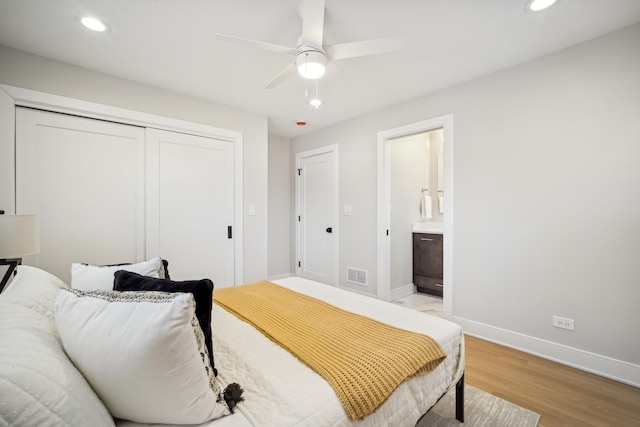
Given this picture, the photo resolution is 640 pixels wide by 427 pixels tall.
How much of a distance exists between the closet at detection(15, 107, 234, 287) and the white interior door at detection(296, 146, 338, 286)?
1486mm

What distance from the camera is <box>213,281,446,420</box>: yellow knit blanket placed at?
1.01m

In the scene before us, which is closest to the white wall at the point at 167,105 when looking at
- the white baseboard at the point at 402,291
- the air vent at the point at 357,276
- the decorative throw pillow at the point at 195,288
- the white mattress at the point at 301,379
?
the air vent at the point at 357,276

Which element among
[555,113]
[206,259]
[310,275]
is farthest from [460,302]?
[206,259]

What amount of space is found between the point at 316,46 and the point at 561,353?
3.02 metres

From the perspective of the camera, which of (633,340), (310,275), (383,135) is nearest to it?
(633,340)

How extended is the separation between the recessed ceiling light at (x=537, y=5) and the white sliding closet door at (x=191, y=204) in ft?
10.0

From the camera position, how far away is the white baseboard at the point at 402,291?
3.81 m

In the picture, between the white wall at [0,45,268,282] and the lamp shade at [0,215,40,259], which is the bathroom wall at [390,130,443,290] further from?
the lamp shade at [0,215,40,259]

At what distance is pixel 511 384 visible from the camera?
76.5 inches

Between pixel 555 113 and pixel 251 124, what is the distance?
3.21m

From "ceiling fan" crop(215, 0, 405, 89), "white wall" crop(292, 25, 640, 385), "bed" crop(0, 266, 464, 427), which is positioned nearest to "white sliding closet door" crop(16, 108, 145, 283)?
"bed" crop(0, 266, 464, 427)

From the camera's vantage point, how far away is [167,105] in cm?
298

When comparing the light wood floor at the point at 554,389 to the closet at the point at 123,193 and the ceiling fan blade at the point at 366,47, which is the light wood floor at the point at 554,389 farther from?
→ the closet at the point at 123,193

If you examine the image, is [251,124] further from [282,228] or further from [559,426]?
[559,426]
